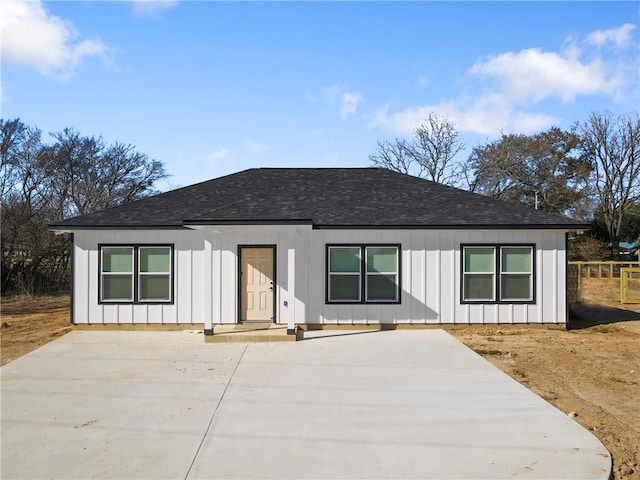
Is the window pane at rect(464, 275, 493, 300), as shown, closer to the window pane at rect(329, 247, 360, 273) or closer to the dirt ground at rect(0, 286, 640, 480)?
the dirt ground at rect(0, 286, 640, 480)

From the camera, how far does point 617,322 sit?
14.2m

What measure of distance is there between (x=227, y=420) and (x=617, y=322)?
12452mm

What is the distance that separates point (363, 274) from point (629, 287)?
16662mm

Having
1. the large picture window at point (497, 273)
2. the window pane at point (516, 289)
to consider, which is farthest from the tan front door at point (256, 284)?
the window pane at point (516, 289)

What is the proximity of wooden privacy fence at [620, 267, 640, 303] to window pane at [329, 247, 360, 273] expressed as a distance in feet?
42.4

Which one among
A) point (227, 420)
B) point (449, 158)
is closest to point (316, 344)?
point (227, 420)

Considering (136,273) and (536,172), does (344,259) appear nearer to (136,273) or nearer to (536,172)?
(136,273)

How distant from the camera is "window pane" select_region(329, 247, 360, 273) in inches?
488

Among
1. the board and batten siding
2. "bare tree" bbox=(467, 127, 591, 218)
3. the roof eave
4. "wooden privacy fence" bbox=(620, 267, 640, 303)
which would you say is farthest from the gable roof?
"bare tree" bbox=(467, 127, 591, 218)

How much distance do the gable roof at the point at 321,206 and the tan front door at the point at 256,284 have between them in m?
1.02

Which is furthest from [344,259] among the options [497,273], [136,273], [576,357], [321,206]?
[576,357]

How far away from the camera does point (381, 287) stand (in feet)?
40.8

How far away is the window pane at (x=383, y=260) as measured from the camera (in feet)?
40.7

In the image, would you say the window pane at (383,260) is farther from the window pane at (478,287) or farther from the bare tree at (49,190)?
the bare tree at (49,190)
